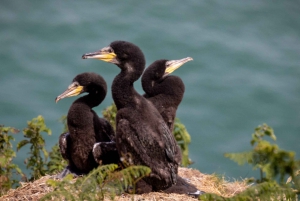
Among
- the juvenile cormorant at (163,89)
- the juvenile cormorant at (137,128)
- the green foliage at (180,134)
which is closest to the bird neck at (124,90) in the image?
the juvenile cormorant at (137,128)

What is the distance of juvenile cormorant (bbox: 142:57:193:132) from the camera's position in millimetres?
9328

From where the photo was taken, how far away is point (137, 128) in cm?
805

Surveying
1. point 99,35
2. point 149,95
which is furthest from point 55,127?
point 149,95

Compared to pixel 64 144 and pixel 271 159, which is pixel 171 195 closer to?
pixel 64 144

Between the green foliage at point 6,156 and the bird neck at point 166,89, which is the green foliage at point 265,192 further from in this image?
the green foliage at point 6,156

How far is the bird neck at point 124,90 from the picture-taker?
8.23 m

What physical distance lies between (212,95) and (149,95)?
10542 millimetres

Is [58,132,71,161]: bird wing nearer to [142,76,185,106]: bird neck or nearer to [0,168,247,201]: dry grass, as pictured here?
[0,168,247,201]: dry grass

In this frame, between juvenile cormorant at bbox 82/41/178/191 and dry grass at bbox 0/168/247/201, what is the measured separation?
216mm

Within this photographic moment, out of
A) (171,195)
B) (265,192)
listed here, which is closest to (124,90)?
(171,195)

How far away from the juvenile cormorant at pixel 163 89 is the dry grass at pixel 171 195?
847 mm

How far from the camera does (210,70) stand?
20.6 meters

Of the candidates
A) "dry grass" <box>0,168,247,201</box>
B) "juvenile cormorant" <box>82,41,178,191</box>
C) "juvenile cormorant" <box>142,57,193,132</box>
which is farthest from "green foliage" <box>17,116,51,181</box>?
"juvenile cormorant" <box>82,41,178,191</box>

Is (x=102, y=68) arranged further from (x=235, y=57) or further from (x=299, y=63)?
(x=299, y=63)
